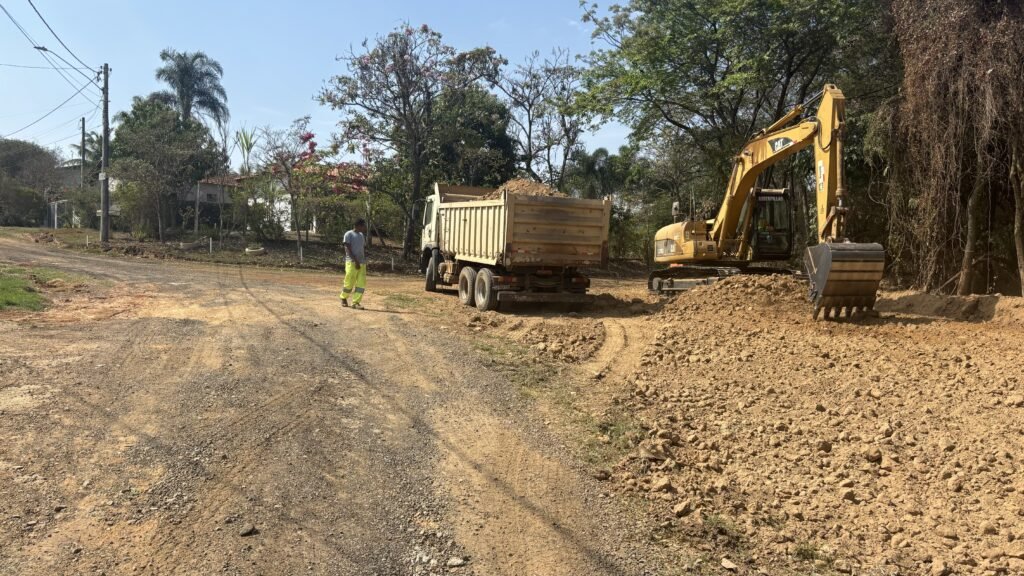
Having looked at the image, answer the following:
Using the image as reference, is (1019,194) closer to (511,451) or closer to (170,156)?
(511,451)

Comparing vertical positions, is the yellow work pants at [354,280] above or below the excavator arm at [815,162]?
below

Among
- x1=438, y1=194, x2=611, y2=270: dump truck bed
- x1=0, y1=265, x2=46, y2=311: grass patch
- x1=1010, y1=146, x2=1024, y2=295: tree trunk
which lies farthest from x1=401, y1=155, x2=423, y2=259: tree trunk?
x1=1010, y1=146, x2=1024, y2=295: tree trunk

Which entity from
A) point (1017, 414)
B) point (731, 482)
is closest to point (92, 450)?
point (731, 482)

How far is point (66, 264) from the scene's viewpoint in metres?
18.8

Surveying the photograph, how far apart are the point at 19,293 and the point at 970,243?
17.3 metres

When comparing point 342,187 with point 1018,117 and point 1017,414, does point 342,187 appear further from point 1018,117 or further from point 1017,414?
point 1017,414

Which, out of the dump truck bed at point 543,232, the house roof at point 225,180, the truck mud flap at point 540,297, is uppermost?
the house roof at point 225,180

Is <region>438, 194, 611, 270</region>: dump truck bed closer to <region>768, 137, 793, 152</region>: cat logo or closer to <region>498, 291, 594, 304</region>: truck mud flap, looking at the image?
<region>498, 291, 594, 304</region>: truck mud flap

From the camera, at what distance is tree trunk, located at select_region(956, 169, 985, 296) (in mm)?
12123

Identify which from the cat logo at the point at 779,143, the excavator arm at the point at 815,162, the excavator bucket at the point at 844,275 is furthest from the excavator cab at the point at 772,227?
the excavator bucket at the point at 844,275

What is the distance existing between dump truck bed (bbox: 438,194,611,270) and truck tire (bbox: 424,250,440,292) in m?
3.72

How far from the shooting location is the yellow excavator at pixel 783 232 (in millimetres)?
9500

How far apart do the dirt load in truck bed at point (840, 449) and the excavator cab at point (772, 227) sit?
194 inches

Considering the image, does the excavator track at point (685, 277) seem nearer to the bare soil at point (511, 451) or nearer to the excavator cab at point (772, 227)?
the excavator cab at point (772, 227)
